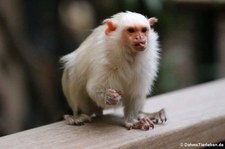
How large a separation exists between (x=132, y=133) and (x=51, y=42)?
6.42 feet

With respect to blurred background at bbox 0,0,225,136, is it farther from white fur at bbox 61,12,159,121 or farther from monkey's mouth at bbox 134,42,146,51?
monkey's mouth at bbox 134,42,146,51

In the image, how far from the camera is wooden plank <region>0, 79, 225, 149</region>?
1841 mm

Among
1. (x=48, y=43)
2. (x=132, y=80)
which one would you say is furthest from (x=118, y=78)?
(x=48, y=43)

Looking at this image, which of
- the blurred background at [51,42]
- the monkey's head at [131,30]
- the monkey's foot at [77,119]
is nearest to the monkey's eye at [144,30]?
the monkey's head at [131,30]

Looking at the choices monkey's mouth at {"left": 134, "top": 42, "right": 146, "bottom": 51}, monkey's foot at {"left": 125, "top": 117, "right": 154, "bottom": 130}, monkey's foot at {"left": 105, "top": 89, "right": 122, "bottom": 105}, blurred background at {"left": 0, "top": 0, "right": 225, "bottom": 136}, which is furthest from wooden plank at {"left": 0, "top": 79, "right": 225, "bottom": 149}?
blurred background at {"left": 0, "top": 0, "right": 225, "bottom": 136}

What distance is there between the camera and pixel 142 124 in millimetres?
2035

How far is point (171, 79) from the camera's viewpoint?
13.7 feet

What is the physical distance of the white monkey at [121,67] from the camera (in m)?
1.97

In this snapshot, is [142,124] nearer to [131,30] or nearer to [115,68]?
[115,68]

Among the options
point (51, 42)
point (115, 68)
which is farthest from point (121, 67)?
point (51, 42)

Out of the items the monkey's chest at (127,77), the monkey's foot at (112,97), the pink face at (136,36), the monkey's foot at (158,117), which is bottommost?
the monkey's foot at (158,117)

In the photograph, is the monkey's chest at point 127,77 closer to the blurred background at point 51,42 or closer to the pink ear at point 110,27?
the pink ear at point 110,27

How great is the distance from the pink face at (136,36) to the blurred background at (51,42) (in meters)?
1.19

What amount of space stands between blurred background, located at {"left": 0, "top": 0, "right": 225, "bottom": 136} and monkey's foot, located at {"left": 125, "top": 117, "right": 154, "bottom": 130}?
1.02 m
